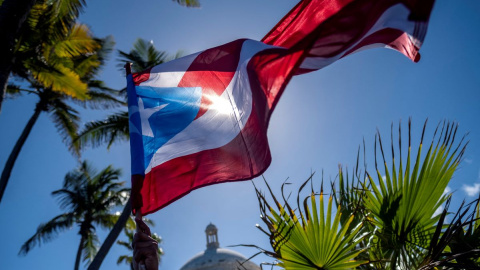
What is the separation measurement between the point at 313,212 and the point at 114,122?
→ 13775 millimetres

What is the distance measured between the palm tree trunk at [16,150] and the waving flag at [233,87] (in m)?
9.16

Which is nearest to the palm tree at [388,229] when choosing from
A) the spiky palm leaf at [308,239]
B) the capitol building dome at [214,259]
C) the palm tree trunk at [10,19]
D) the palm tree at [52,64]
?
the spiky palm leaf at [308,239]

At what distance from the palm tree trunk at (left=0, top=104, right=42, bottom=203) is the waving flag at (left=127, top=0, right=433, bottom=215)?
30.1 feet

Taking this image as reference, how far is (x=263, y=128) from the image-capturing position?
12.6 ft

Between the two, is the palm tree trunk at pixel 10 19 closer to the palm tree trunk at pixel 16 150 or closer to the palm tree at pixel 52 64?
the palm tree at pixel 52 64

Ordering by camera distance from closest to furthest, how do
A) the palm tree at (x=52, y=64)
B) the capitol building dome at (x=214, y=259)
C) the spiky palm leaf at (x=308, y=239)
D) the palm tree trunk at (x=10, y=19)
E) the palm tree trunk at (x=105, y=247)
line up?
the spiky palm leaf at (x=308, y=239) → the palm tree trunk at (x=10, y=19) → the palm tree at (x=52, y=64) → the palm tree trunk at (x=105, y=247) → the capitol building dome at (x=214, y=259)

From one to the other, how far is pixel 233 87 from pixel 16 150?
38.1 ft

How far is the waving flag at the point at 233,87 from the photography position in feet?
14.0

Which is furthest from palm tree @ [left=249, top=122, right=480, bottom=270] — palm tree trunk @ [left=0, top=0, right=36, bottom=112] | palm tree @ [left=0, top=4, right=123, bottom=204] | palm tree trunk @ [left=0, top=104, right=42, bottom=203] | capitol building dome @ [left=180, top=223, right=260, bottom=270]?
capitol building dome @ [left=180, top=223, right=260, bottom=270]

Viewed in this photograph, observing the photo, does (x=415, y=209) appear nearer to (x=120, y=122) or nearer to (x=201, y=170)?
(x=201, y=170)

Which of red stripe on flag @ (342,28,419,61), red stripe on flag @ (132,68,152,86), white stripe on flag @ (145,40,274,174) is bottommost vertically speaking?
white stripe on flag @ (145,40,274,174)

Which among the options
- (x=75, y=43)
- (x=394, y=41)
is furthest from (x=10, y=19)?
(x=394, y=41)

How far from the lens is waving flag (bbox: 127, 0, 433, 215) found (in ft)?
14.0

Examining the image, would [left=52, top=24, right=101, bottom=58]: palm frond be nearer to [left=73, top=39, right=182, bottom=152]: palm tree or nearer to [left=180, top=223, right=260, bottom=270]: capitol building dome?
[left=73, top=39, right=182, bottom=152]: palm tree
